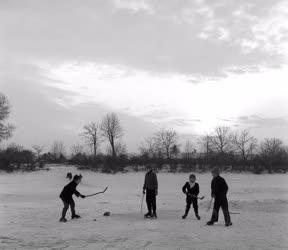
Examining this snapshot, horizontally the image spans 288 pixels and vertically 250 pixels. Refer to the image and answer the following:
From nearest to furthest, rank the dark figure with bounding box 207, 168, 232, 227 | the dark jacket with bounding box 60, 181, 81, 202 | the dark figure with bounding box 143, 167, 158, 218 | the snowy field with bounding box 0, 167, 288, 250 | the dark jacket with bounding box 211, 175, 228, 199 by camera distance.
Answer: the snowy field with bounding box 0, 167, 288, 250, the dark figure with bounding box 207, 168, 232, 227, the dark jacket with bounding box 211, 175, 228, 199, the dark jacket with bounding box 60, 181, 81, 202, the dark figure with bounding box 143, 167, 158, 218

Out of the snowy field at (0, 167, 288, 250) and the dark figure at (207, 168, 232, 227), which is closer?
the snowy field at (0, 167, 288, 250)

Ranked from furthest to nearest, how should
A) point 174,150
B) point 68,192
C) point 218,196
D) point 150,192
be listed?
point 174,150 < point 150,192 < point 68,192 < point 218,196

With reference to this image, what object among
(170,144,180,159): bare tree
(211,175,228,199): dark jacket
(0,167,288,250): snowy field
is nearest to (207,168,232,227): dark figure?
(211,175,228,199): dark jacket

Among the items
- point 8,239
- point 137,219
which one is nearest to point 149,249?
point 8,239

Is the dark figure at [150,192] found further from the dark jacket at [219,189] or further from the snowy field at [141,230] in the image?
the dark jacket at [219,189]

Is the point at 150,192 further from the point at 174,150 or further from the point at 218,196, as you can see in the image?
the point at 174,150

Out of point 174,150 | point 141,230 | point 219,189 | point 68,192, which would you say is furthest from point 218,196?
point 174,150

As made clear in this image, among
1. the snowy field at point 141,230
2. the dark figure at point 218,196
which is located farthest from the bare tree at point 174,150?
the dark figure at point 218,196

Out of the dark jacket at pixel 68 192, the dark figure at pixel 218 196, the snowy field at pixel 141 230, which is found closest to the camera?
the snowy field at pixel 141 230

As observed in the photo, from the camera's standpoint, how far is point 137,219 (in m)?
16.0

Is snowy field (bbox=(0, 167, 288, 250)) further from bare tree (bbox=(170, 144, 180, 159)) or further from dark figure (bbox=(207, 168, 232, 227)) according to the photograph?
bare tree (bbox=(170, 144, 180, 159))

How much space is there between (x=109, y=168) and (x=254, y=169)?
17.3 metres

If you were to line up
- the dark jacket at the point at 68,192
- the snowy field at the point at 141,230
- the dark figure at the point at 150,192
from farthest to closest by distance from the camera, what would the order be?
the dark figure at the point at 150,192 < the dark jacket at the point at 68,192 < the snowy field at the point at 141,230

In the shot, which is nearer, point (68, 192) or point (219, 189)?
point (219, 189)
